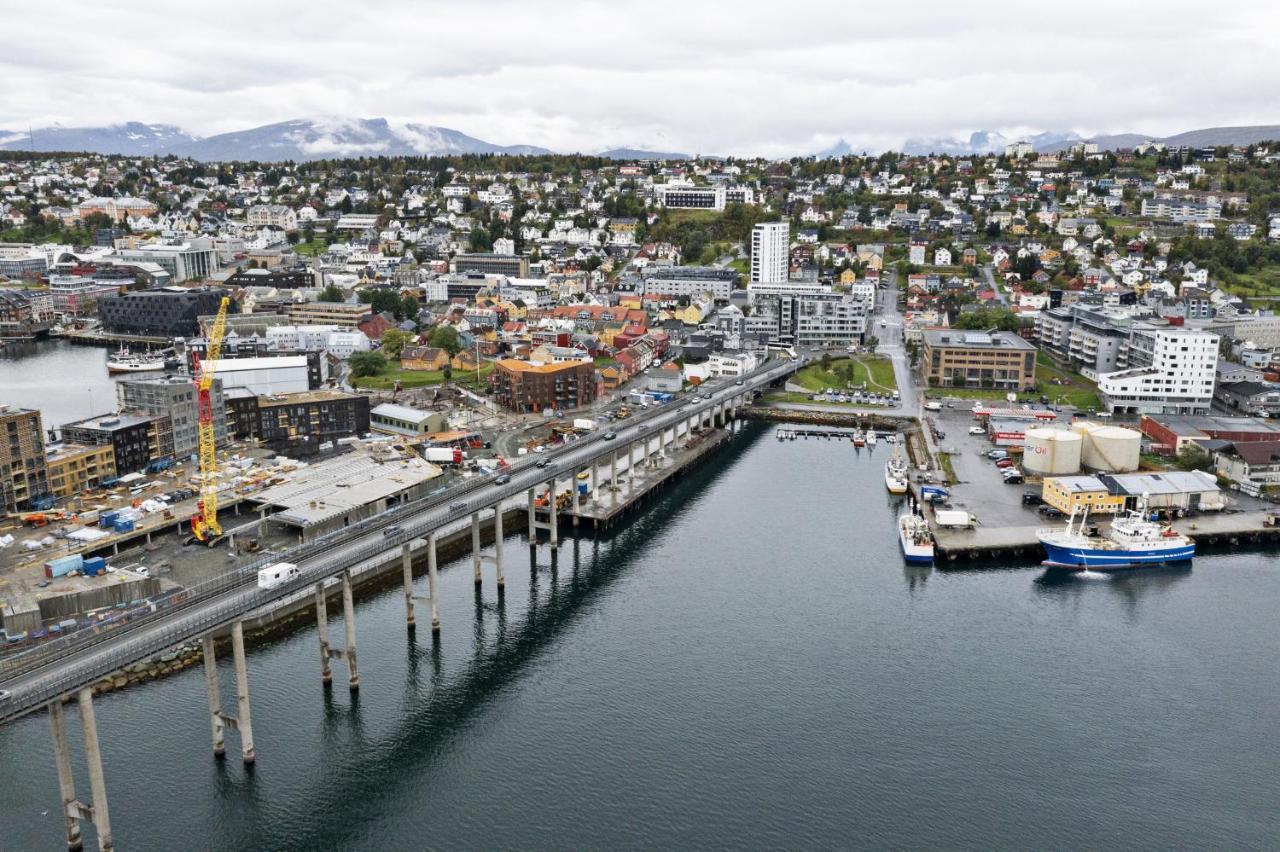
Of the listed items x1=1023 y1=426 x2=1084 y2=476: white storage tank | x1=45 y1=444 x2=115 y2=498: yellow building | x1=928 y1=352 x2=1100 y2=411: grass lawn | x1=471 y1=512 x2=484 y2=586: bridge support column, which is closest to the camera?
x1=471 y1=512 x2=484 y2=586: bridge support column

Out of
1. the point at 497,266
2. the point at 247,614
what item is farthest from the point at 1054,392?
the point at 497,266

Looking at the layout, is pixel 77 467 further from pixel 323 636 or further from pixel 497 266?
pixel 497 266

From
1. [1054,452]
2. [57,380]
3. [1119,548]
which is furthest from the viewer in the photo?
[57,380]

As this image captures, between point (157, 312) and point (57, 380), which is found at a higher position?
point (157, 312)

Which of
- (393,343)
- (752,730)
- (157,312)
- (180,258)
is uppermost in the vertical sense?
(180,258)

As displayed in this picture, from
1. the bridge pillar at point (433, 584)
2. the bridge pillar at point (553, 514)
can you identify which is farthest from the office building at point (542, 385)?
the bridge pillar at point (433, 584)

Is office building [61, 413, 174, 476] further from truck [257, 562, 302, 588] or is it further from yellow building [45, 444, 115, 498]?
truck [257, 562, 302, 588]

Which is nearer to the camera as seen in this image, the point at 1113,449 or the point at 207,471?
the point at 207,471

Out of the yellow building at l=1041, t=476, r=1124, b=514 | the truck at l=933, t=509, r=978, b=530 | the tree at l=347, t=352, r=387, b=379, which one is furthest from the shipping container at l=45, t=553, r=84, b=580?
the yellow building at l=1041, t=476, r=1124, b=514
